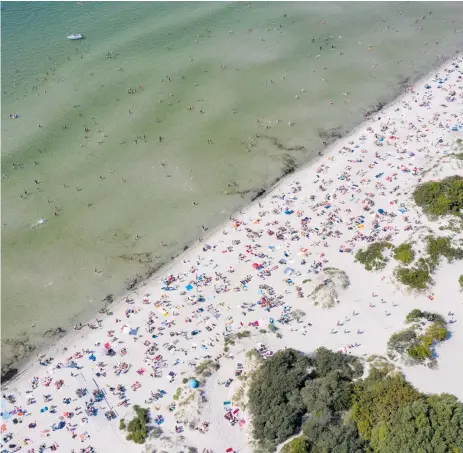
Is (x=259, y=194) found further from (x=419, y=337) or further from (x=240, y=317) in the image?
(x=419, y=337)

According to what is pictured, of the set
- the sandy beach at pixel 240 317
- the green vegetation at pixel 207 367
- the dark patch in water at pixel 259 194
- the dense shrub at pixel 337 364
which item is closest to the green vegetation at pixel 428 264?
the sandy beach at pixel 240 317

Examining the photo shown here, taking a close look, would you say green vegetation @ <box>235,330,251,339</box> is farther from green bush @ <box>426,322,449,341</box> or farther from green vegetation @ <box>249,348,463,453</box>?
green bush @ <box>426,322,449,341</box>

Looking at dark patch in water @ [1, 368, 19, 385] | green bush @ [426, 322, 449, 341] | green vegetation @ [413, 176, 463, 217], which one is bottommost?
dark patch in water @ [1, 368, 19, 385]

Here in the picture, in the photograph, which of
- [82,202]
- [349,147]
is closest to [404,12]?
[349,147]

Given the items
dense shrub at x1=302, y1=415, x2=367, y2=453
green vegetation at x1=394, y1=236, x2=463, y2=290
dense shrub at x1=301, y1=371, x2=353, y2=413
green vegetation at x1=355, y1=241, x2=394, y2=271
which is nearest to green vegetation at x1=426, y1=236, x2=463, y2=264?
green vegetation at x1=394, y1=236, x2=463, y2=290

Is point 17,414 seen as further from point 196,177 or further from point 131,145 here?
point 131,145

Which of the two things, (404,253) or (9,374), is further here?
(404,253)

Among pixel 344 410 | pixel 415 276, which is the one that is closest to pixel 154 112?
pixel 415 276
